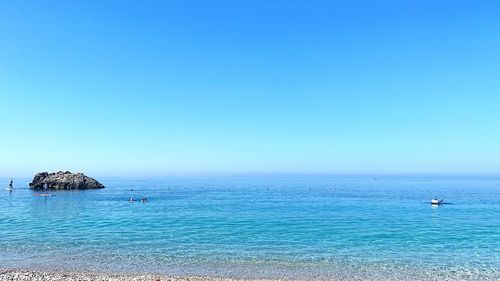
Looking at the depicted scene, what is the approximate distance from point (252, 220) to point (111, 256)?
22.6 metres

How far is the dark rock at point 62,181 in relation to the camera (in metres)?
112

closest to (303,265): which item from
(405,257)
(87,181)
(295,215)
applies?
(405,257)

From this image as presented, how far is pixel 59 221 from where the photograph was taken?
4447cm

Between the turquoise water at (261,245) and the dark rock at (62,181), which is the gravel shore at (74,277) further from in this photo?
the dark rock at (62,181)

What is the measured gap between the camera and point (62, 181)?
11244 centimetres

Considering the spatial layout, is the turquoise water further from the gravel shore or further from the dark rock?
the dark rock

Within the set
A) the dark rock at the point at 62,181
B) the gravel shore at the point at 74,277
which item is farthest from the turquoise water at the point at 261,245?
the dark rock at the point at 62,181

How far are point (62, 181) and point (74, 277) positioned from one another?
105192mm

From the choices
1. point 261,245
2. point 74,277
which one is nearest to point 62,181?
point 261,245

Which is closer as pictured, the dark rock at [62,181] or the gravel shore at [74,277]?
the gravel shore at [74,277]

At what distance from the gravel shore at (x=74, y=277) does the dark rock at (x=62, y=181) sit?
101 m

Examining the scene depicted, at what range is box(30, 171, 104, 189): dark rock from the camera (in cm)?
11200

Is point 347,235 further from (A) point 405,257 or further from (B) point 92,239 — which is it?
(B) point 92,239

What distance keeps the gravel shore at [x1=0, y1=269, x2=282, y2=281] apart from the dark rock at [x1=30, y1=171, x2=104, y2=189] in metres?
101
